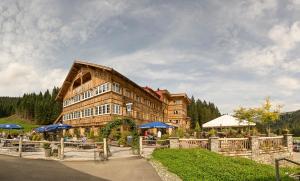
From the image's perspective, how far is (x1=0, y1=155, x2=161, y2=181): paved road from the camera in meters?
12.3

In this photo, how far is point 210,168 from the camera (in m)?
12.9

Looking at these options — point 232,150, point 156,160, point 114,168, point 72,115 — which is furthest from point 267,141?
point 72,115

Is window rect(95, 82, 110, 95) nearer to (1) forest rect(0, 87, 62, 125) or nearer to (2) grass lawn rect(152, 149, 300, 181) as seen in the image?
(2) grass lawn rect(152, 149, 300, 181)

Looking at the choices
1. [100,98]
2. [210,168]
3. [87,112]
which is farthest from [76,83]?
[210,168]

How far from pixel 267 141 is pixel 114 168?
11.4m

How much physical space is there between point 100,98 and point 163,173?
75.0 feet

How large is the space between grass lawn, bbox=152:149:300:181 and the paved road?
119 cm

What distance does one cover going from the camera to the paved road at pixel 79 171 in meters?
12.3

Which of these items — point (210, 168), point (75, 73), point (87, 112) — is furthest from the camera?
point (75, 73)

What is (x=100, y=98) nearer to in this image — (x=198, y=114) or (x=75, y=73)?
(x=75, y=73)

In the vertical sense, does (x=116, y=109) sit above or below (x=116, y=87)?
below

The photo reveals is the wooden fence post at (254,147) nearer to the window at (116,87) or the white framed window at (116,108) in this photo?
the white framed window at (116,108)

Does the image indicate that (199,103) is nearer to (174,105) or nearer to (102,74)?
(174,105)

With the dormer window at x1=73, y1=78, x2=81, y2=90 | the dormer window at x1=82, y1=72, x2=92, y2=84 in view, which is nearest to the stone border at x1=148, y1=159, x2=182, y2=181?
the dormer window at x1=82, y1=72, x2=92, y2=84
